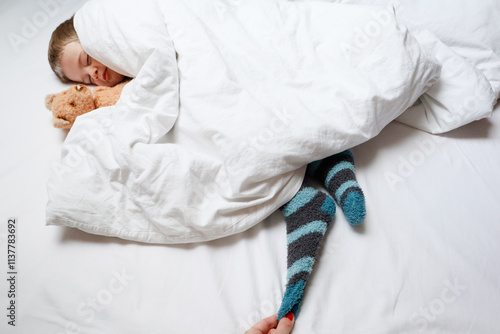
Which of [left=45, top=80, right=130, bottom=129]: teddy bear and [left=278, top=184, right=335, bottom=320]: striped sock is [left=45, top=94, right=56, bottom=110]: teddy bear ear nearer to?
[left=45, top=80, right=130, bottom=129]: teddy bear

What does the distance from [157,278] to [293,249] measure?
0.28 m

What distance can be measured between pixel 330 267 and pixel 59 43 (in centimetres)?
97

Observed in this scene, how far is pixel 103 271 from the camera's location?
0.77m

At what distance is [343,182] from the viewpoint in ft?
2.71

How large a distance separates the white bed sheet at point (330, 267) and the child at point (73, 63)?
1.19ft

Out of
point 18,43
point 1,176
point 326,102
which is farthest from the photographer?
point 18,43

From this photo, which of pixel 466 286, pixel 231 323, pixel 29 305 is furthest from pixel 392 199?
pixel 29 305

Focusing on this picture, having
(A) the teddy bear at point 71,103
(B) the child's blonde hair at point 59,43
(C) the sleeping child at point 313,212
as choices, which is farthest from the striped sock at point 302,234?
(B) the child's blonde hair at point 59,43

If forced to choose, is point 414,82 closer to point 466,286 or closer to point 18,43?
point 466,286

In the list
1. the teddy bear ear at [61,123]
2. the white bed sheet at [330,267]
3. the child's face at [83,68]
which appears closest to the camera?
the white bed sheet at [330,267]

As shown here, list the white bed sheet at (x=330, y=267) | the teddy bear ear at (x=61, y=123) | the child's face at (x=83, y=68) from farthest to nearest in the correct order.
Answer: the child's face at (x=83, y=68), the teddy bear ear at (x=61, y=123), the white bed sheet at (x=330, y=267)

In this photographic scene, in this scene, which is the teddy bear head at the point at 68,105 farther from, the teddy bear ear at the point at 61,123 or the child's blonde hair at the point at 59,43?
the child's blonde hair at the point at 59,43

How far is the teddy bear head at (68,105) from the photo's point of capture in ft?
3.13

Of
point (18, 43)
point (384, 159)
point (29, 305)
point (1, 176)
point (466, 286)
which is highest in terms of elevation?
point (18, 43)
